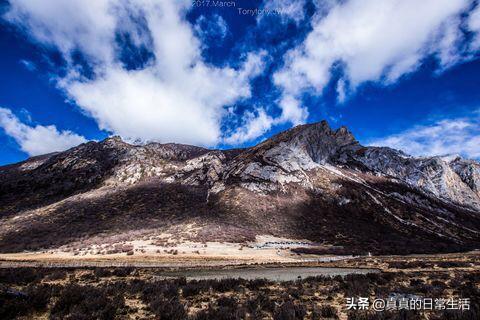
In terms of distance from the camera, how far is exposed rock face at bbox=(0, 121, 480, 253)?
60.7m

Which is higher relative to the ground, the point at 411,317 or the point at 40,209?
the point at 40,209

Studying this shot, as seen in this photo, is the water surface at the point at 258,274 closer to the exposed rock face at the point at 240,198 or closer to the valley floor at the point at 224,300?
the valley floor at the point at 224,300

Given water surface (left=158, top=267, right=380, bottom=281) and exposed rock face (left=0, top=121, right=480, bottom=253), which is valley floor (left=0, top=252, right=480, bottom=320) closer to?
water surface (left=158, top=267, right=380, bottom=281)

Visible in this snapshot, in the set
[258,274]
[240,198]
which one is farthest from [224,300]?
[240,198]

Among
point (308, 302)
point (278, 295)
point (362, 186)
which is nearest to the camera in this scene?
point (308, 302)

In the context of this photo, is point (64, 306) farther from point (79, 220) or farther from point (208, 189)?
point (208, 189)

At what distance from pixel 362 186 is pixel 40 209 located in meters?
94.6

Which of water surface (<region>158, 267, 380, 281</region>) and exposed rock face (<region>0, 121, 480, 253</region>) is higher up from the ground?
exposed rock face (<region>0, 121, 480, 253</region>)

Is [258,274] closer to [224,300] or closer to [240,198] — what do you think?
[224,300]

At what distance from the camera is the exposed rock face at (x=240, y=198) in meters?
60.7

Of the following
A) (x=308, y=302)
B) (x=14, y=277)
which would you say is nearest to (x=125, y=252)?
(x=14, y=277)

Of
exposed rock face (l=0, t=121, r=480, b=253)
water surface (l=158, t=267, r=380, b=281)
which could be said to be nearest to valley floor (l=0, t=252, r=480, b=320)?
water surface (l=158, t=267, r=380, b=281)

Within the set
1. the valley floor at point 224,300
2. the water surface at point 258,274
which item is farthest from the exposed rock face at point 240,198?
the valley floor at point 224,300

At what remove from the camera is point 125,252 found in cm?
4150
